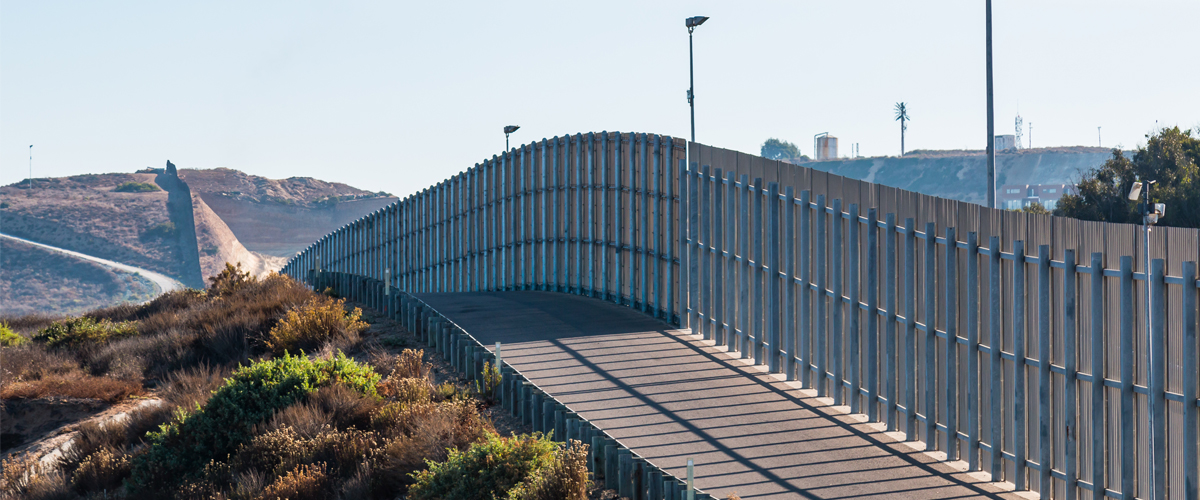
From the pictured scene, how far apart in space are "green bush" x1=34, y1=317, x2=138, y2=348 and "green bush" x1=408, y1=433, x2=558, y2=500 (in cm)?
1348

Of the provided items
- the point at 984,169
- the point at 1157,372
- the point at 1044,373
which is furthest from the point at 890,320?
the point at 984,169

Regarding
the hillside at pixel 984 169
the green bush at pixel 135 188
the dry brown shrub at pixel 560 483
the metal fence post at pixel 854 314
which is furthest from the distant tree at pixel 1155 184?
the green bush at pixel 135 188

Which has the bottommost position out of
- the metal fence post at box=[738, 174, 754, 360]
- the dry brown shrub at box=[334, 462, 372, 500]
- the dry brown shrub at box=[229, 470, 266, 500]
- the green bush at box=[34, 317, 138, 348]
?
the dry brown shrub at box=[229, 470, 266, 500]

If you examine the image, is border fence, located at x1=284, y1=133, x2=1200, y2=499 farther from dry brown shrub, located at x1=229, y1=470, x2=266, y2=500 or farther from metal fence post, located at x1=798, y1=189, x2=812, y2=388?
dry brown shrub, located at x1=229, y1=470, x2=266, y2=500

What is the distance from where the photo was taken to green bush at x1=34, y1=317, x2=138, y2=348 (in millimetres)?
20062

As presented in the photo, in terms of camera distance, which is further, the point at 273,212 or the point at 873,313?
the point at 273,212

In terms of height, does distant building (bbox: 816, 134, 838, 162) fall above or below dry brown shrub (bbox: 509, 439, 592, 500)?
above

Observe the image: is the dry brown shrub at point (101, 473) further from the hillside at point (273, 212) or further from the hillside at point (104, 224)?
the hillside at point (273, 212)

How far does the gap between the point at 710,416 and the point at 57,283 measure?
117259 millimetres

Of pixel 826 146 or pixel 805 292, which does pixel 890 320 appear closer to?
pixel 805 292

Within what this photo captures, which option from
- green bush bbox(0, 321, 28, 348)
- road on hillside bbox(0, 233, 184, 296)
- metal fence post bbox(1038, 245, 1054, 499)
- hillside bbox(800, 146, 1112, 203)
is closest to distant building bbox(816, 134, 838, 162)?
hillside bbox(800, 146, 1112, 203)

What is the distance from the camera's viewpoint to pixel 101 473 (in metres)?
12.5

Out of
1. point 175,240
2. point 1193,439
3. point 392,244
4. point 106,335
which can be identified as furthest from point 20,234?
point 1193,439

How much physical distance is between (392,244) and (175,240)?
4043 inches
